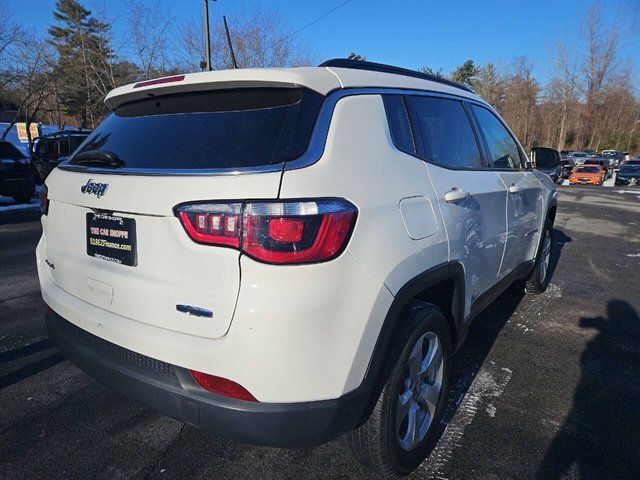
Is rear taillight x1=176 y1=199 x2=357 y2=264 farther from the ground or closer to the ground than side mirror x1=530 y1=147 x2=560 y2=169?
closer to the ground

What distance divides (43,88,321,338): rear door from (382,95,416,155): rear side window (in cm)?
48

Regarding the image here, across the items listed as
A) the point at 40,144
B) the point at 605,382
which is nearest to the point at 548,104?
the point at 40,144

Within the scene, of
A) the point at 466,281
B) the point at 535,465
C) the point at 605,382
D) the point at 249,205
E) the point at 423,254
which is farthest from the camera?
the point at 605,382

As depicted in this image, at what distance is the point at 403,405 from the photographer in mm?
2035

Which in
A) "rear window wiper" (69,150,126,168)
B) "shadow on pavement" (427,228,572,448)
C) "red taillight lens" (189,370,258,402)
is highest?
"rear window wiper" (69,150,126,168)

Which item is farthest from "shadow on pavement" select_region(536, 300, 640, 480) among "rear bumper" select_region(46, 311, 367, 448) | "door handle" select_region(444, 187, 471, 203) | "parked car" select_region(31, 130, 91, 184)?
"parked car" select_region(31, 130, 91, 184)

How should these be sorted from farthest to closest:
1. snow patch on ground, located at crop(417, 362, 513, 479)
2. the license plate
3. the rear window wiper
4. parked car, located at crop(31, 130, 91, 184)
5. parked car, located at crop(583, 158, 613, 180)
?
parked car, located at crop(583, 158, 613, 180) → parked car, located at crop(31, 130, 91, 184) → snow patch on ground, located at crop(417, 362, 513, 479) → the rear window wiper → the license plate

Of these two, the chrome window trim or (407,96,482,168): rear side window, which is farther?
(407,96,482,168): rear side window

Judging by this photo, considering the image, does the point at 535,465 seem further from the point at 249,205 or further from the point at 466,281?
the point at 249,205

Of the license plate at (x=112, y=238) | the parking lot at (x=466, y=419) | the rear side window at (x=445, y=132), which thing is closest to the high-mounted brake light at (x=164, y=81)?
the license plate at (x=112, y=238)

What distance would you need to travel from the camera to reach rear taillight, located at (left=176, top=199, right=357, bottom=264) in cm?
150

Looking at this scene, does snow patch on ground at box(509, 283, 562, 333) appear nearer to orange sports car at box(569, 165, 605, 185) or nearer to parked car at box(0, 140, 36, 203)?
parked car at box(0, 140, 36, 203)

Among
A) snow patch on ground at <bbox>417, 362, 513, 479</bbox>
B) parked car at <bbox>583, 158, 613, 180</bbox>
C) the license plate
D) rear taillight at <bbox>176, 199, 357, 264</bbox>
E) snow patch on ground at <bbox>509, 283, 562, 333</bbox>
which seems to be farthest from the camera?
parked car at <bbox>583, 158, 613, 180</bbox>

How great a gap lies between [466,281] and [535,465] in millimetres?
983
